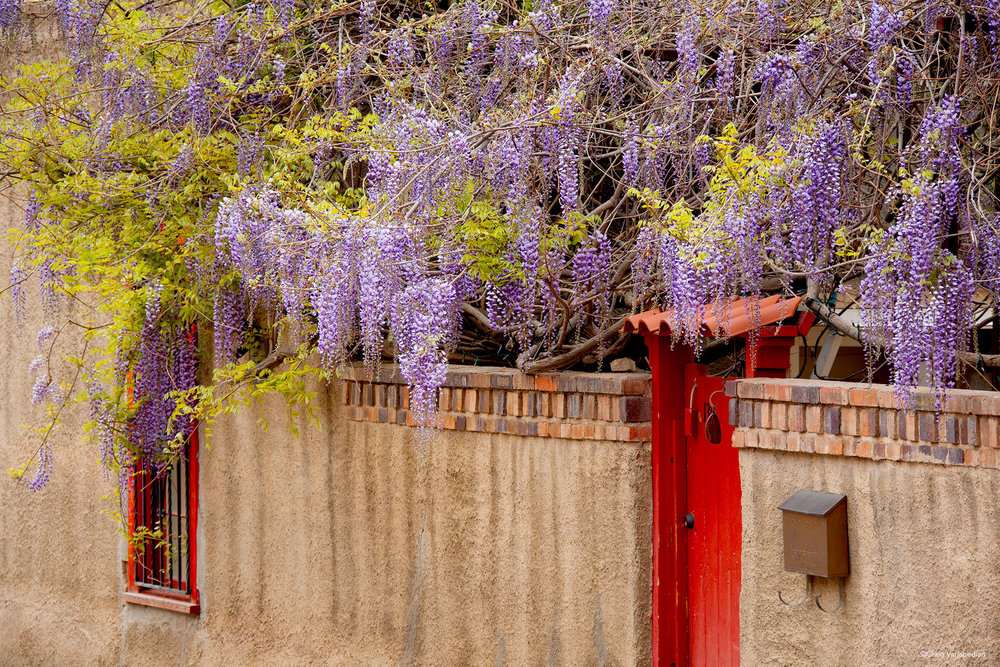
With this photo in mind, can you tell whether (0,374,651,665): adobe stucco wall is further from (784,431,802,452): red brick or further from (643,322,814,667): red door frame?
(784,431,802,452): red brick

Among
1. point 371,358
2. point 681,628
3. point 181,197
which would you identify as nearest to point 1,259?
point 181,197

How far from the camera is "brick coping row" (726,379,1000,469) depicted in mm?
3762

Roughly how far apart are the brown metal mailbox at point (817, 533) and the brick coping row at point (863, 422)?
0.20m

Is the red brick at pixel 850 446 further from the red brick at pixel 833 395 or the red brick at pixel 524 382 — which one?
the red brick at pixel 524 382

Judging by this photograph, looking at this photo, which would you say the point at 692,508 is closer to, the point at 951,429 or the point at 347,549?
the point at 951,429

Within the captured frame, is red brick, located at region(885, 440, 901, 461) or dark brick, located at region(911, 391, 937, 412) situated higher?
dark brick, located at region(911, 391, 937, 412)

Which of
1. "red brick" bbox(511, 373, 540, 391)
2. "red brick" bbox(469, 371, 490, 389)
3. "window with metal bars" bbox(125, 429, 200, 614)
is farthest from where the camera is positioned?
"window with metal bars" bbox(125, 429, 200, 614)

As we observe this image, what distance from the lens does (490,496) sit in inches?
217

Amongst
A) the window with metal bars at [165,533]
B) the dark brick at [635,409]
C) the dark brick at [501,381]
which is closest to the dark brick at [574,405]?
the dark brick at [635,409]

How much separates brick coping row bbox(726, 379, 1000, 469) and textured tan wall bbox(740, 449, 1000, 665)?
0.17ft

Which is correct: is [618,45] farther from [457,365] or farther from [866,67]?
[457,365]

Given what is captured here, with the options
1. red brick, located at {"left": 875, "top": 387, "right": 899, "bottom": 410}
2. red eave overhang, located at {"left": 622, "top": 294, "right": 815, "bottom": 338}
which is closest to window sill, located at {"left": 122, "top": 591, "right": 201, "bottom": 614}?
red eave overhang, located at {"left": 622, "top": 294, "right": 815, "bottom": 338}

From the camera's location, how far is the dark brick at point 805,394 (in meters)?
4.24

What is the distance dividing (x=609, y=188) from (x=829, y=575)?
2547mm
